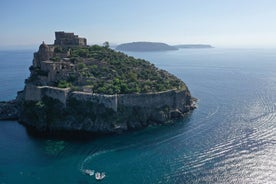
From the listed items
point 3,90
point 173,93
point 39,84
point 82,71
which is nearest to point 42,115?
point 39,84

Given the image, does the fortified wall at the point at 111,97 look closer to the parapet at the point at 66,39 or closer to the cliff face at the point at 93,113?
the cliff face at the point at 93,113

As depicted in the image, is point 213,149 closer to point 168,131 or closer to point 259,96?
point 168,131

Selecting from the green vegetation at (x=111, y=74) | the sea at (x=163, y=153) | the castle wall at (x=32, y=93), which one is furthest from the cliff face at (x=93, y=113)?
the sea at (x=163, y=153)

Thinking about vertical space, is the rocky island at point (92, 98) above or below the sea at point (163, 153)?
above

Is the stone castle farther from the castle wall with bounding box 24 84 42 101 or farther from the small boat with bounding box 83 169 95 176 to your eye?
the small boat with bounding box 83 169 95 176

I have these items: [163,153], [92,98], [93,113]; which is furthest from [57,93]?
[163,153]

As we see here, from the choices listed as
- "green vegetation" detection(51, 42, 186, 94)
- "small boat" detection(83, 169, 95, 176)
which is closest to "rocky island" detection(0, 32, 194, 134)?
"green vegetation" detection(51, 42, 186, 94)

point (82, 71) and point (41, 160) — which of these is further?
point (82, 71)

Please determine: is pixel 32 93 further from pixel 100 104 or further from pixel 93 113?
pixel 100 104
